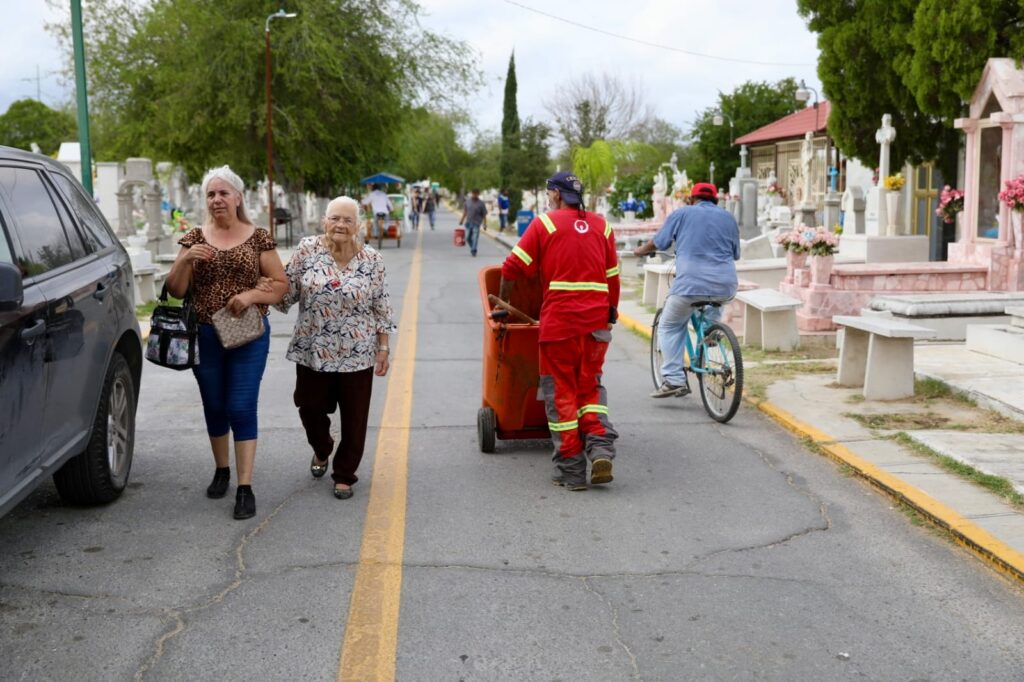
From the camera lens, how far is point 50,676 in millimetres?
3865

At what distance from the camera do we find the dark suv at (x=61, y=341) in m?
4.58

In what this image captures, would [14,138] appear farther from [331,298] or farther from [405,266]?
[331,298]

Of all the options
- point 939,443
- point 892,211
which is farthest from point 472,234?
point 939,443

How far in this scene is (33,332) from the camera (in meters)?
4.72

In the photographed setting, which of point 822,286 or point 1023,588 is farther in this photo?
point 822,286

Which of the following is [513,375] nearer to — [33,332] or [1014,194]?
[33,332]

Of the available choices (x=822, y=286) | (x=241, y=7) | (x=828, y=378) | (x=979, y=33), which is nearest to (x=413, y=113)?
(x=241, y=7)

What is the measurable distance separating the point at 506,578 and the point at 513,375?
7.58 ft

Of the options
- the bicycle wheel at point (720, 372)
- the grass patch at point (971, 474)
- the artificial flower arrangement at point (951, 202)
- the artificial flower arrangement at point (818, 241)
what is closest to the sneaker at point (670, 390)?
the bicycle wheel at point (720, 372)

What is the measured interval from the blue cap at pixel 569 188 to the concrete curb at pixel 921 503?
7.73 feet

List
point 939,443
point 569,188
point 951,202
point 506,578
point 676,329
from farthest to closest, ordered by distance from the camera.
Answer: point 951,202 → point 676,329 → point 939,443 → point 569,188 → point 506,578

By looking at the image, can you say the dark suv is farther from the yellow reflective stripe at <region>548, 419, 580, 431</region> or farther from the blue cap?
the blue cap

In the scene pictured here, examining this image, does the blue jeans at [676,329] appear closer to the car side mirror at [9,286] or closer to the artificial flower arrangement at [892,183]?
the car side mirror at [9,286]

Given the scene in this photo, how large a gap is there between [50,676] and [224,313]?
2.27m
